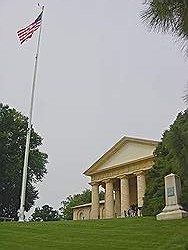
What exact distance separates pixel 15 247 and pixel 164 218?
8034 mm

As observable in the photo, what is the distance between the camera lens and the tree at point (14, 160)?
4366cm

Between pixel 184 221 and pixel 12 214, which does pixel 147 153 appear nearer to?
pixel 12 214

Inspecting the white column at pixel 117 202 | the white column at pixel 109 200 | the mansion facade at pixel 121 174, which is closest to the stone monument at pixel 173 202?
the mansion facade at pixel 121 174

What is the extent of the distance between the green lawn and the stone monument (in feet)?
4.89

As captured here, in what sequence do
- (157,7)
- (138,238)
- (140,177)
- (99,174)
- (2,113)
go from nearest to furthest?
(157,7), (138,238), (2,113), (140,177), (99,174)

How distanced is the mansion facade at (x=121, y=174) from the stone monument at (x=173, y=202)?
28.0m

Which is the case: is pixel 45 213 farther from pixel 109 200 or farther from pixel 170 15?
pixel 170 15

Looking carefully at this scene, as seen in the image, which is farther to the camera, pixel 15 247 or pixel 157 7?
pixel 15 247

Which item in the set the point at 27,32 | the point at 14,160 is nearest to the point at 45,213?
the point at 14,160

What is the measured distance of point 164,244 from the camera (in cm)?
1327

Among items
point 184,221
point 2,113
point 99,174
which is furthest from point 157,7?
point 99,174

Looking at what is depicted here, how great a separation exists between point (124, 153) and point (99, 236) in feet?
128

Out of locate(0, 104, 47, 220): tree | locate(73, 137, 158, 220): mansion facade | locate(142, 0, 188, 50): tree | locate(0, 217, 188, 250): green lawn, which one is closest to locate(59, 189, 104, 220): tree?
locate(73, 137, 158, 220): mansion facade

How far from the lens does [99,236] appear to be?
15.0 metres
